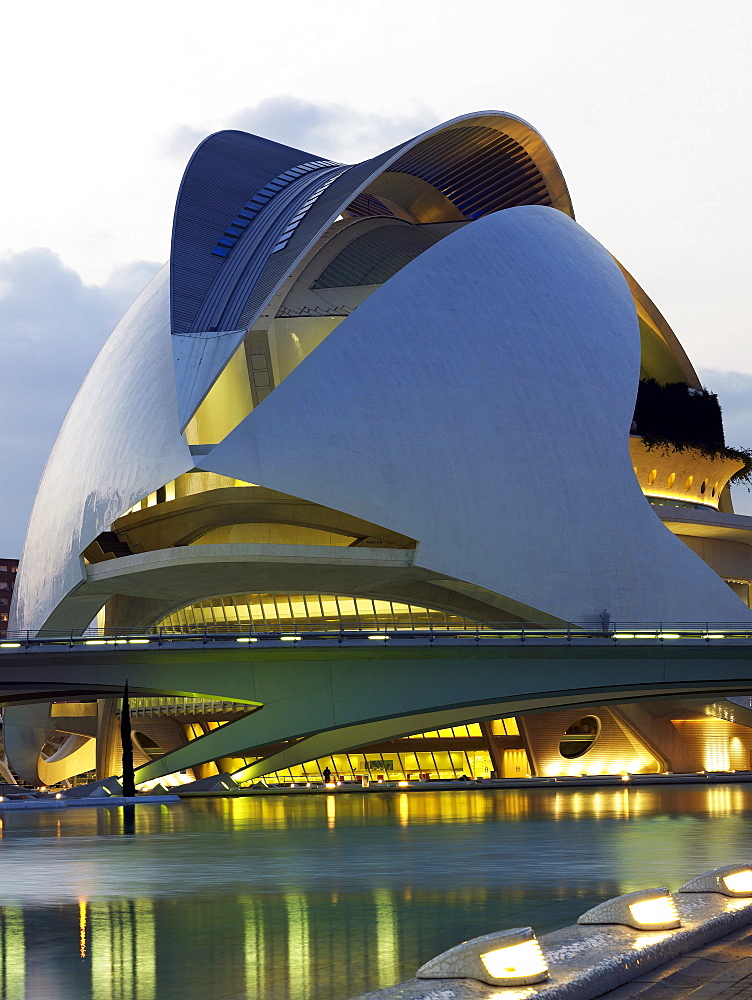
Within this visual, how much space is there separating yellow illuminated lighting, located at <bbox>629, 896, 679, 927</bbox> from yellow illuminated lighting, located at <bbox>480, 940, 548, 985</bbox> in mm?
1809

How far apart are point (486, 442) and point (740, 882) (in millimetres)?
29719

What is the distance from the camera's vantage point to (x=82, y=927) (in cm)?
1076

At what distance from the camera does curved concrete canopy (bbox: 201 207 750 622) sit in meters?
38.0

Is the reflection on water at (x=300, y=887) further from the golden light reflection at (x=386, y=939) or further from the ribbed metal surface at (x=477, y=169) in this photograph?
the ribbed metal surface at (x=477, y=169)

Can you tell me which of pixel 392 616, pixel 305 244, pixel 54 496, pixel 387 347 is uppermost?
pixel 305 244

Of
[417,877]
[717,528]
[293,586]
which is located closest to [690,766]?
[717,528]

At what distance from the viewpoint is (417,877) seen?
14.3m

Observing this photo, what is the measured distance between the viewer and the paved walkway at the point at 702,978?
7.27 meters

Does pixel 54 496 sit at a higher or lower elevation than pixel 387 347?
lower

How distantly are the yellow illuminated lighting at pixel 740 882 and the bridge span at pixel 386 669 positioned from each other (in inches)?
885

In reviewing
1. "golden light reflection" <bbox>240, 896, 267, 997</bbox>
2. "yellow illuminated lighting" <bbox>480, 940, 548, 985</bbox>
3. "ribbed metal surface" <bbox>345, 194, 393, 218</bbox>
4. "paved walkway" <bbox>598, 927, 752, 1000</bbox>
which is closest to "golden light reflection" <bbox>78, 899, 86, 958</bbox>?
"golden light reflection" <bbox>240, 896, 267, 997</bbox>

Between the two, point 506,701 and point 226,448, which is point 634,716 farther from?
point 226,448

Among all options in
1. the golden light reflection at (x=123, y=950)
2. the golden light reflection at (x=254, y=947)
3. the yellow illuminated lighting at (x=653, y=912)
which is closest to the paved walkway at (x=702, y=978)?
the yellow illuminated lighting at (x=653, y=912)

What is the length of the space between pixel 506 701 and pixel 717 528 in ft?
53.4
